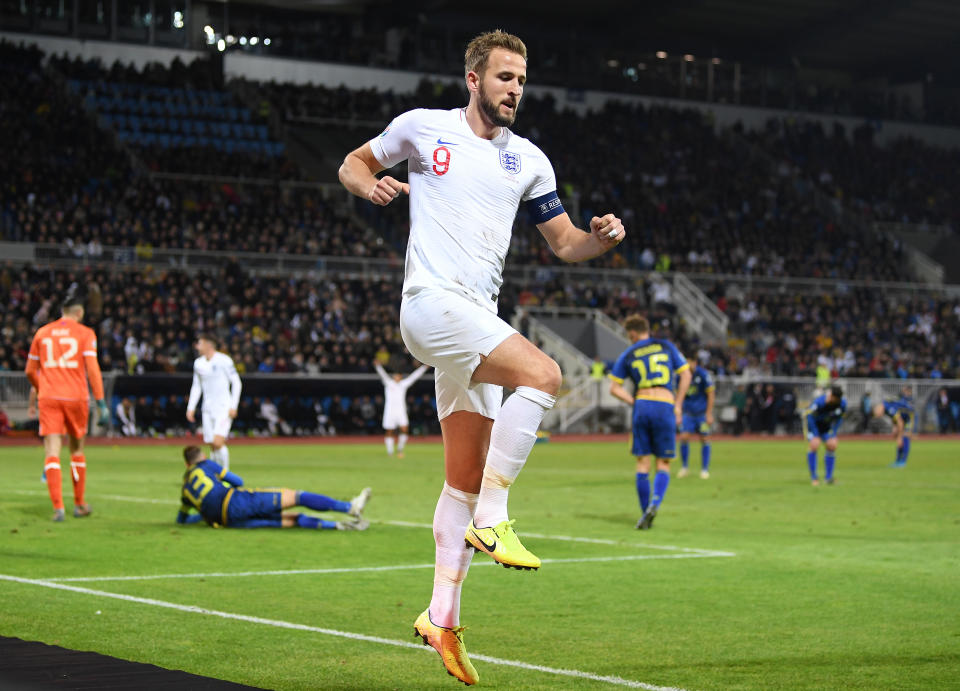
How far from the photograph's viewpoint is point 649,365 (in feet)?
49.0

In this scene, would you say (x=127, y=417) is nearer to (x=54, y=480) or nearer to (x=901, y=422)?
(x=901, y=422)

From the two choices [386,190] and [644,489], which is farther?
[644,489]

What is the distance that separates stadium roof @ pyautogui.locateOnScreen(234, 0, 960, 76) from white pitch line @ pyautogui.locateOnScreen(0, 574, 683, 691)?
149ft

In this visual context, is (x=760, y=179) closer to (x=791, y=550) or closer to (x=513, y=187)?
(x=791, y=550)

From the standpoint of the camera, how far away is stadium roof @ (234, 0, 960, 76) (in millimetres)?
53875

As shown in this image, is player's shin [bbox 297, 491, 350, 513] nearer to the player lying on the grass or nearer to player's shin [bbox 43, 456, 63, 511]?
the player lying on the grass

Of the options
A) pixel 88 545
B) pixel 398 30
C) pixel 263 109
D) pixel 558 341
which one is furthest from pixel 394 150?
pixel 398 30

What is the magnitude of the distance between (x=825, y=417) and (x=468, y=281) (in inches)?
658

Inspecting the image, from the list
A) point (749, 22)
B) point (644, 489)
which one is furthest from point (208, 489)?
point (749, 22)

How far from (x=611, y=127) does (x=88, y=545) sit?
46164 millimetres

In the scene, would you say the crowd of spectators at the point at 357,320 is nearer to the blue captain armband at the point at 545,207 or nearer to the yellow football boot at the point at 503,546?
the blue captain armband at the point at 545,207

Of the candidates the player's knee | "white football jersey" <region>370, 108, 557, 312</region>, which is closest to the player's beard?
"white football jersey" <region>370, 108, 557, 312</region>

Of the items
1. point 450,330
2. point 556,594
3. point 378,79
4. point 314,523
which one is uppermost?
point 378,79

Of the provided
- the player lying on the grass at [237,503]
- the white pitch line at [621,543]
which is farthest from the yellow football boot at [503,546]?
the player lying on the grass at [237,503]
